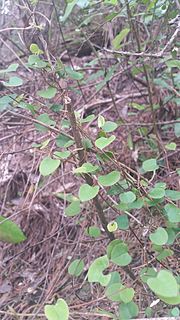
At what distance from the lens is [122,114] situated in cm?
Result: 226

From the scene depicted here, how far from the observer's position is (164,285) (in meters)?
0.84

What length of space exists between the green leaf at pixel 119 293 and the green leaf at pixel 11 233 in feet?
2.64

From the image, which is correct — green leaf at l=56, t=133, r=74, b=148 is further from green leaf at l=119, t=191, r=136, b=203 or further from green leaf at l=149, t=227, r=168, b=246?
green leaf at l=149, t=227, r=168, b=246

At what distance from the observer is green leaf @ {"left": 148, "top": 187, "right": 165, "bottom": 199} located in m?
1.08

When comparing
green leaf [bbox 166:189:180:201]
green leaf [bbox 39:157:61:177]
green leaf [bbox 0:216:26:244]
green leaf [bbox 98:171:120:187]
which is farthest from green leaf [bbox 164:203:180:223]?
green leaf [bbox 0:216:26:244]

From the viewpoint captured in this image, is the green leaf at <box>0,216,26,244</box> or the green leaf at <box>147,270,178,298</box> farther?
the green leaf at <box>0,216,26,244</box>

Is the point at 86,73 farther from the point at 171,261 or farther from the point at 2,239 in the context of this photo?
the point at 171,261

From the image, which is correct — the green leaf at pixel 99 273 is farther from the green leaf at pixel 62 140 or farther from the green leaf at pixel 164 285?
the green leaf at pixel 62 140

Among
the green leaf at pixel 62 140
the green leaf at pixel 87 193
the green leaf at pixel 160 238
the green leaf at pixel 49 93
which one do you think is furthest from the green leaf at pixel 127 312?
the green leaf at pixel 49 93

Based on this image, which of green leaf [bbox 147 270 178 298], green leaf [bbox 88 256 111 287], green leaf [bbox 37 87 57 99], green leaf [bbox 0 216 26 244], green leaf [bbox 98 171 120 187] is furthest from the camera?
green leaf [bbox 0 216 26 244]

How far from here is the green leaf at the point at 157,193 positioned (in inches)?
42.6

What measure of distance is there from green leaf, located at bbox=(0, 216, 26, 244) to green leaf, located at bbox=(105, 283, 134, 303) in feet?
2.64

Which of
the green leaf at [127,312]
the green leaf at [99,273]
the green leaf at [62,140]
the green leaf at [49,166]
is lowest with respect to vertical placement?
the green leaf at [127,312]

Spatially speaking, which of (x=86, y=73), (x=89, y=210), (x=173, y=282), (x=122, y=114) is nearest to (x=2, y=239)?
(x=89, y=210)
